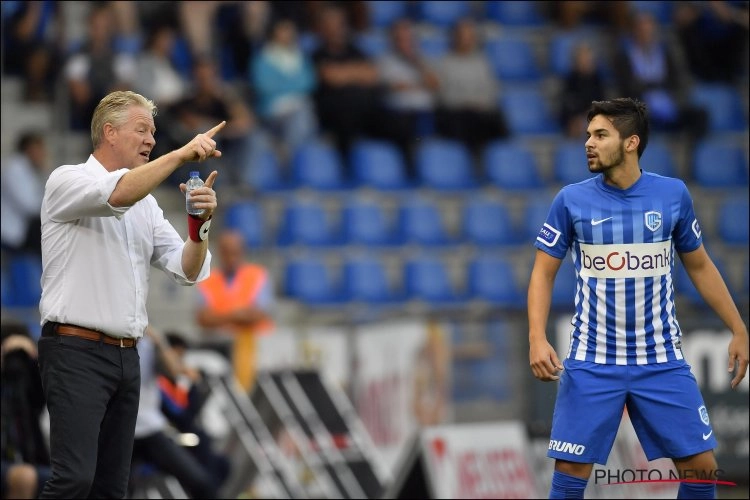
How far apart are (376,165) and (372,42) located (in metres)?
1.57

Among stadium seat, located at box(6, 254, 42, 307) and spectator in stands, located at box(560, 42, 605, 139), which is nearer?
stadium seat, located at box(6, 254, 42, 307)

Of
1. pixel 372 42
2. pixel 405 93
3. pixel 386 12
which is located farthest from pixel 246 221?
pixel 386 12

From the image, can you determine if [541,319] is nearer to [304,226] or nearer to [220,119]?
[220,119]

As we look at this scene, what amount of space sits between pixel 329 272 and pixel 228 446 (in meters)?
4.00

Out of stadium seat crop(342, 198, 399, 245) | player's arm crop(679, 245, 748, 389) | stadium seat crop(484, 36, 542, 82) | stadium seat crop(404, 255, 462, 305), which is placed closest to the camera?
player's arm crop(679, 245, 748, 389)

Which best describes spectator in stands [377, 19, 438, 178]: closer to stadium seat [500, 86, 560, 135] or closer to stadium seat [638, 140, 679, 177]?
stadium seat [500, 86, 560, 135]

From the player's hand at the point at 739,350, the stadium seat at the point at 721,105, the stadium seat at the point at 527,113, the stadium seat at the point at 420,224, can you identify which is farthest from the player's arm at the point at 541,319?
the stadium seat at the point at 721,105

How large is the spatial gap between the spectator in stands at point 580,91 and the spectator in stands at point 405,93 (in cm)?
146

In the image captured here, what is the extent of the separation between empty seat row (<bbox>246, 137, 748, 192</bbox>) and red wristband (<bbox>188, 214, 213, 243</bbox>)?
8.16 metres

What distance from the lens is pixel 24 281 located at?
40.2ft

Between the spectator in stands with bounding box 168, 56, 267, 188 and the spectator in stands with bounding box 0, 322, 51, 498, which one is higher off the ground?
the spectator in stands with bounding box 168, 56, 267, 188

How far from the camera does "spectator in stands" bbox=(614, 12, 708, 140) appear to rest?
48.2ft

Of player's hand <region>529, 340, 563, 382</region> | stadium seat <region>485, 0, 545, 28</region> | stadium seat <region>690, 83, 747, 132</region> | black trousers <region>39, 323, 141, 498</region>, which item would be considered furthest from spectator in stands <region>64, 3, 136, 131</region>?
player's hand <region>529, 340, 563, 382</region>

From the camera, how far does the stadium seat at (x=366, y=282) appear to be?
43.9ft
